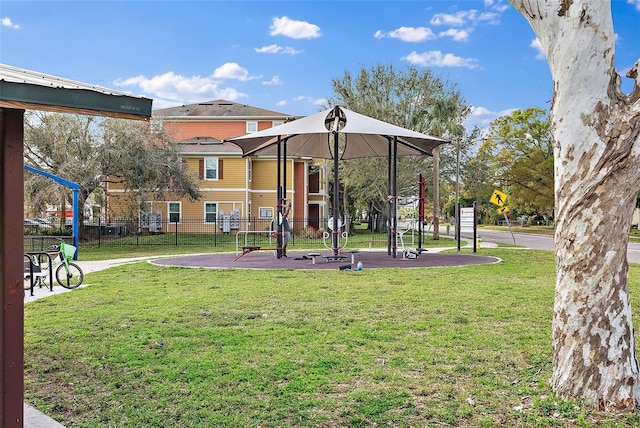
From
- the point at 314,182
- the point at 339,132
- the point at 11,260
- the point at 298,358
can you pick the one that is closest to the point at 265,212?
the point at 314,182

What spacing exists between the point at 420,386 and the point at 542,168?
46231mm

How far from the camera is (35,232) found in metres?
30.0

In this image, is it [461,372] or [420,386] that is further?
[461,372]

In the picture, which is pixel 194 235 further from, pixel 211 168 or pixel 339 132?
pixel 339 132

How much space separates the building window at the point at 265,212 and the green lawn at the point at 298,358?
2733 centimetres

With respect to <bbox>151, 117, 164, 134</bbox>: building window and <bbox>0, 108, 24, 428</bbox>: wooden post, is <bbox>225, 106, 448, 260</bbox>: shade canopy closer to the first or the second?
<bbox>151, 117, 164, 134</bbox>: building window

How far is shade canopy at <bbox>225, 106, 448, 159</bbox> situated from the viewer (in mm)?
15477

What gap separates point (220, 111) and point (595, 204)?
130 ft

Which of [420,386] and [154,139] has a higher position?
[154,139]

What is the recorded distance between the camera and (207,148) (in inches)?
1436

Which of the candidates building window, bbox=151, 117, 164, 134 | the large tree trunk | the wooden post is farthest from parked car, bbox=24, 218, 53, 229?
the large tree trunk

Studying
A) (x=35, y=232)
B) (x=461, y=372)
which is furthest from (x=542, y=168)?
(x=461, y=372)

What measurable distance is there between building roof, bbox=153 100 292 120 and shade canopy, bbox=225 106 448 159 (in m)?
18.2

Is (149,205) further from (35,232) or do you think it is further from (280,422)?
(280,422)
